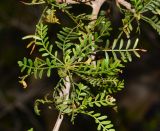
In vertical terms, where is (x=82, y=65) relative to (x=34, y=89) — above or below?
above

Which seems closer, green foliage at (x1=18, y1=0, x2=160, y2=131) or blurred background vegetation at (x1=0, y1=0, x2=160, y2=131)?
Result: green foliage at (x1=18, y1=0, x2=160, y2=131)

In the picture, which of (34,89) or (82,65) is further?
(34,89)

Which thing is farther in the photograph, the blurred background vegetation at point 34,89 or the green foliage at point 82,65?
the blurred background vegetation at point 34,89

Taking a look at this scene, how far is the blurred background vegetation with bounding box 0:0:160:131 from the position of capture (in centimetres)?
296

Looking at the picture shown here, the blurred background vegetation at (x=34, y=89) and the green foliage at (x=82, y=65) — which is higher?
the green foliage at (x=82, y=65)

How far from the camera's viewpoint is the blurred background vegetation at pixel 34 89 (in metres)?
2.96

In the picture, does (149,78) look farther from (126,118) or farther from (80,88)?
(80,88)

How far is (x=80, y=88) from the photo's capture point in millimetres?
747

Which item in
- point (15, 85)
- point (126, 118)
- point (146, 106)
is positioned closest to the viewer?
point (126, 118)

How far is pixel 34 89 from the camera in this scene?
3166mm

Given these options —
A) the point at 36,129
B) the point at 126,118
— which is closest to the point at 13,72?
the point at 36,129

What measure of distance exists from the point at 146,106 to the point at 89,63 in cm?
309

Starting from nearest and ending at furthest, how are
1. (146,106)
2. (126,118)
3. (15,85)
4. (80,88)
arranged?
(80,88) → (126,118) → (15,85) → (146,106)

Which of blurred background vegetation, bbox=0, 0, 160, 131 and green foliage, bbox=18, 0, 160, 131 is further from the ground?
green foliage, bbox=18, 0, 160, 131
